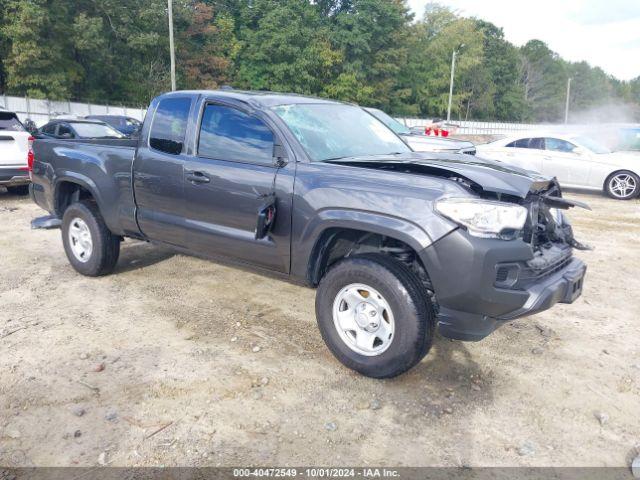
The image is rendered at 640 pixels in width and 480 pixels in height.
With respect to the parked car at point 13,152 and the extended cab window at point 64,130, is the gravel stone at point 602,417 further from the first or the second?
the extended cab window at point 64,130

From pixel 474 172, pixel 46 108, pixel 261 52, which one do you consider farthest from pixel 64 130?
pixel 261 52

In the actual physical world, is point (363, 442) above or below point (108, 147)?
below

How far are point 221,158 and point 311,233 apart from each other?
44.9 inches

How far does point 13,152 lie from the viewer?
9398mm

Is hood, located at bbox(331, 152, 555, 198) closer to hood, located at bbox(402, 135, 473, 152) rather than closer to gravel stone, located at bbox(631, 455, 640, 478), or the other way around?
gravel stone, located at bbox(631, 455, 640, 478)

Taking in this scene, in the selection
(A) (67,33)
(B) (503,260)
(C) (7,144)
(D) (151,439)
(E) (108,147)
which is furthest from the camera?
(A) (67,33)

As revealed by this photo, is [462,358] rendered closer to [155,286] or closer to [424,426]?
[424,426]

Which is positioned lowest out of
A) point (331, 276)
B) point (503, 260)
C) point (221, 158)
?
point (331, 276)

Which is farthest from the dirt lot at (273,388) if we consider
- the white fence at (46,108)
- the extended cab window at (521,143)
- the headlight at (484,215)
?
the white fence at (46,108)

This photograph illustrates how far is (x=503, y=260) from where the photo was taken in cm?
312

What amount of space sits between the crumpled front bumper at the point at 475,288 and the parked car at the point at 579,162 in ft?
32.3

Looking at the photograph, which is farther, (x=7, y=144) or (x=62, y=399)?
(x=7, y=144)

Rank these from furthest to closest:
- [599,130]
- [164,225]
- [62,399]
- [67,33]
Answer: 1. [67,33]
2. [599,130]
3. [164,225]
4. [62,399]

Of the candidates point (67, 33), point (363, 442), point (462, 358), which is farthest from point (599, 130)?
point (67, 33)
